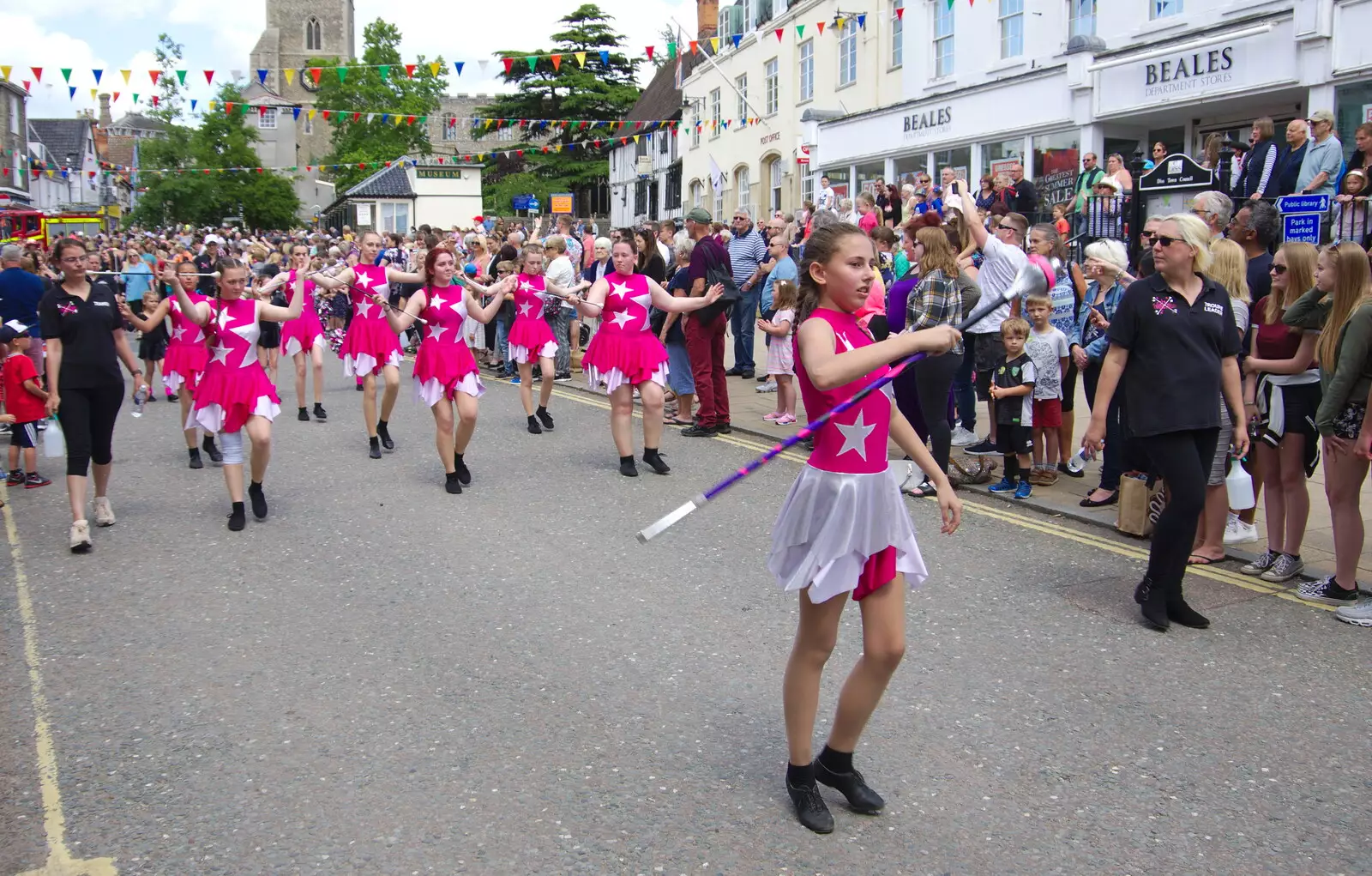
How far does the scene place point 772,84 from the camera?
32.0 metres

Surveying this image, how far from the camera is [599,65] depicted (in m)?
59.0

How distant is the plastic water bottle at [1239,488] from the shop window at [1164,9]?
40.5ft

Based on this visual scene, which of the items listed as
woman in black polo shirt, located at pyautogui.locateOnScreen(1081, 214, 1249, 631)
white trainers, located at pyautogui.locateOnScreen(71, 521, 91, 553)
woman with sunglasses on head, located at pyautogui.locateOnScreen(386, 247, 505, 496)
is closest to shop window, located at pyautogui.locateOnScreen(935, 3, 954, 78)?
woman with sunglasses on head, located at pyautogui.locateOnScreen(386, 247, 505, 496)

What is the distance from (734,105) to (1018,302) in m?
27.7

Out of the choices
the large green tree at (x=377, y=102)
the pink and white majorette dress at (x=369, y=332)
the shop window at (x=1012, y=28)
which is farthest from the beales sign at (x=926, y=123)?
the large green tree at (x=377, y=102)

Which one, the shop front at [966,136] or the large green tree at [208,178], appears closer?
the shop front at [966,136]

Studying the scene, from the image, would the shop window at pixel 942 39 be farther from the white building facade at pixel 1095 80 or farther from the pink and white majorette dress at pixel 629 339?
the pink and white majorette dress at pixel 629 339

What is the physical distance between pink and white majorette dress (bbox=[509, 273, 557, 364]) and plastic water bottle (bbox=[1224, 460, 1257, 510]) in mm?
6744

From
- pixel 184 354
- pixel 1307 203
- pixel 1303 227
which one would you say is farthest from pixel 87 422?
pixel 1307 203

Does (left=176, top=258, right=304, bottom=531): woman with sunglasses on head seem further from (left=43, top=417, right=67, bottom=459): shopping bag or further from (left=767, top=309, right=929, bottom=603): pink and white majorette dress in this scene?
(left=767, top=309, right=929, bottom=603): pink and white majorette dress

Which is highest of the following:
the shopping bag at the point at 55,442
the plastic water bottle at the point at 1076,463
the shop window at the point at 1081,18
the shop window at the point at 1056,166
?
the shop window at the point at 1081,18

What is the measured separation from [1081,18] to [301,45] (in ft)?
316

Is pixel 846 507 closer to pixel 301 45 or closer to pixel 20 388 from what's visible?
pixel 20 388

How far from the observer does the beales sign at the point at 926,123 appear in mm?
21786
